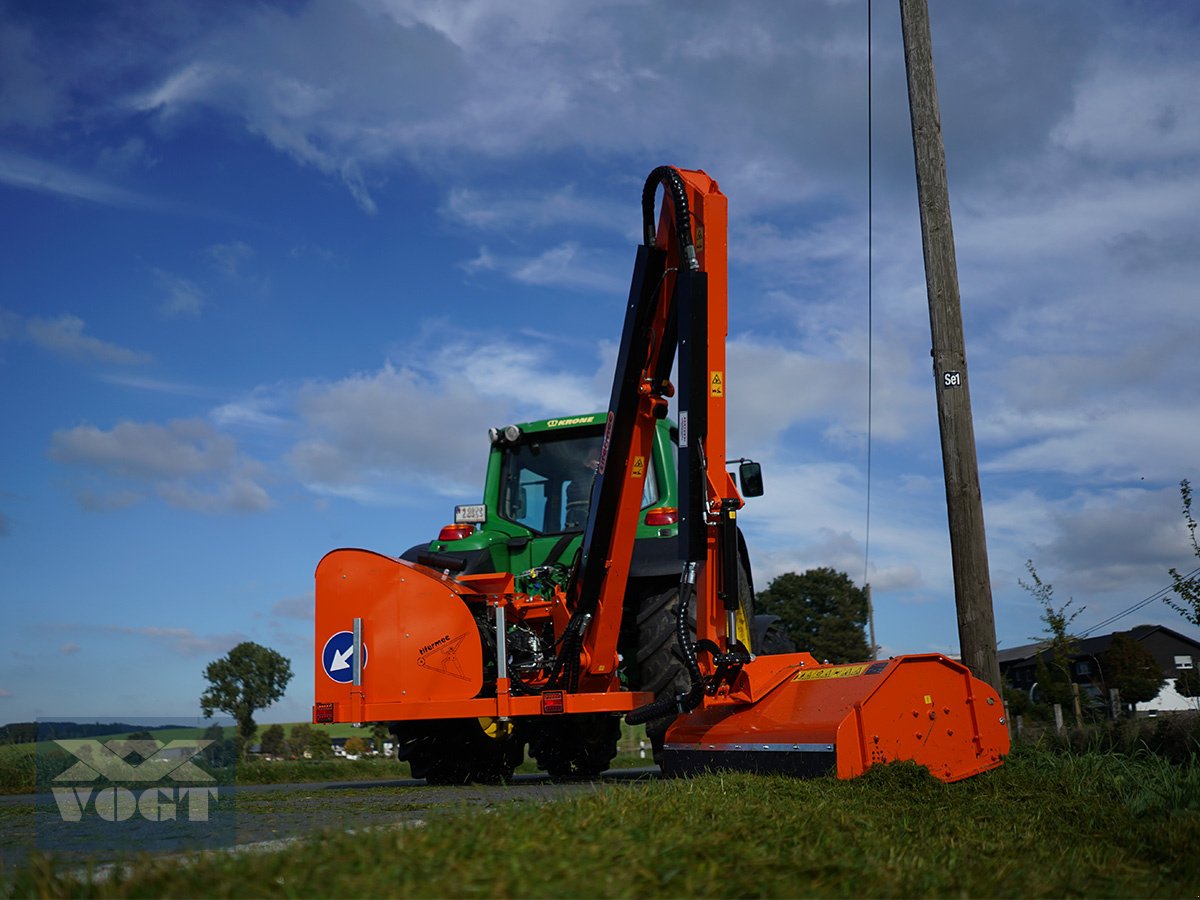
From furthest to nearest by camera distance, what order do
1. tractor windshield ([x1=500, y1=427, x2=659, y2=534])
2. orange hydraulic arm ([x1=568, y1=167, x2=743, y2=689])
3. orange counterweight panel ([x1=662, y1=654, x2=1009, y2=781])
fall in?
tractor windshield ([x1=500, y1=427, x2=659, y2=534]) → orange hydraulic arm ([x1=568, y1=167, x2=743, y2=689]) → orange counterweight panel ([x1=662, y1=654, x2=1009, y2=781])

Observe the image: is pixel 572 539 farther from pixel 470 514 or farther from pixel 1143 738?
pixel 1143 738

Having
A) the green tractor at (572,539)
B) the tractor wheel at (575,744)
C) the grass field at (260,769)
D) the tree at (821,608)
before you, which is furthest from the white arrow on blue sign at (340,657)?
the tree at (821,608)

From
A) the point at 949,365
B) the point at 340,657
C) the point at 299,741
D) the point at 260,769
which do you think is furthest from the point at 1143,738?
the point at 299,741

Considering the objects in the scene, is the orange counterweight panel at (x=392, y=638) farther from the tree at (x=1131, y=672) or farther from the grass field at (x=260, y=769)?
the tree at (x=1131, y=672)

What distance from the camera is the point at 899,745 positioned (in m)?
5.41

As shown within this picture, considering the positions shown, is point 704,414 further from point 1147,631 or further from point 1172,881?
point 1147,631

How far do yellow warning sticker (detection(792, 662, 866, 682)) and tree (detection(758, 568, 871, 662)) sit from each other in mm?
46241

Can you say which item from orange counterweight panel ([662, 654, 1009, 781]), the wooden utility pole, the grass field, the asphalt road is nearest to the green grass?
orange counterweight panel ([662, 654, 1009, 781])

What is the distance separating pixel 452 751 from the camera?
8.50m

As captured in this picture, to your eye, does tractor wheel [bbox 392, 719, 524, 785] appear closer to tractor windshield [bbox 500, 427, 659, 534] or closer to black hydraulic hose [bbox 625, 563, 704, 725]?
tractor windshield [bbox 500, 427, 659, 534]

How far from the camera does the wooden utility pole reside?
7160 mm

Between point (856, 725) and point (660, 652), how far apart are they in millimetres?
2345

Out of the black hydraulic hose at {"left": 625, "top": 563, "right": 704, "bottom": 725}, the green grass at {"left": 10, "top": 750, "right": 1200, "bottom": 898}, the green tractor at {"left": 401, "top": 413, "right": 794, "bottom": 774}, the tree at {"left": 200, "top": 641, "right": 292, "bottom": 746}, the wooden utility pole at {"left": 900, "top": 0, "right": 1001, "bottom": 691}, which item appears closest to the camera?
the green grass at {"left": 10, "top": 750, "right": 1200, "bottom": 898}

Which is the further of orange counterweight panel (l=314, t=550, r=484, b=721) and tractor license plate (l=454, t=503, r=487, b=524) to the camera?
tractor license plate (l=454, t=503, r=487, b=524)
